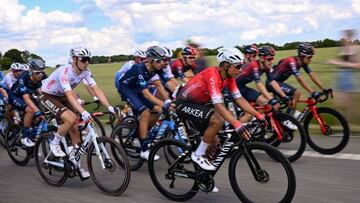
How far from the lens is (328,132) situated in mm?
8453

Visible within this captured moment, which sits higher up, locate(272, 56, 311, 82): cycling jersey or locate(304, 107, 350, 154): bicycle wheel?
locate(272, 56, 311, 82): cycling jersey

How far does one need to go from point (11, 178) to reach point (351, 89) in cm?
731

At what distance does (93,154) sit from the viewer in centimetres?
654

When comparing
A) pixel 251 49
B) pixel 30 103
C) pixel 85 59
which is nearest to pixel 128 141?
pixel 85 59

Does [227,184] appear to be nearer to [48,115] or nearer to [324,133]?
[324,133]

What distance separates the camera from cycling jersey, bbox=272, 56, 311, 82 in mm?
9156

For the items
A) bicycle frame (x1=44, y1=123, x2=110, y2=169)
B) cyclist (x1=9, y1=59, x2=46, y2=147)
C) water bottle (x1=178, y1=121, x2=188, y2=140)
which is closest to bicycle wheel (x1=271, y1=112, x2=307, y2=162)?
water bottle (x1=178, y1=121, x2=188, y2=140)

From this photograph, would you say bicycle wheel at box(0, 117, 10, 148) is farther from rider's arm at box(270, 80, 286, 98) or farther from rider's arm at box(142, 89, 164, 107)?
rider's arm at box(270, 80, 286, 98)

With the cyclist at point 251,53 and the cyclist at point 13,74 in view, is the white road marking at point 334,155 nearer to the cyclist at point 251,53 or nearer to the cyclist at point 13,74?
the cyclist at point 251,53

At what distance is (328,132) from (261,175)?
3.53m

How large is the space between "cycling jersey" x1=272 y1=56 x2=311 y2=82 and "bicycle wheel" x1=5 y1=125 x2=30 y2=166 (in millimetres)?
5039

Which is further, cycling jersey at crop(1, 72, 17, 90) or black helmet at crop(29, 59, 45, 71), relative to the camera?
cycling jersey at crop(1, 72, 17, 90)

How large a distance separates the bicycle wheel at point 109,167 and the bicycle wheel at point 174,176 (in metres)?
0.38

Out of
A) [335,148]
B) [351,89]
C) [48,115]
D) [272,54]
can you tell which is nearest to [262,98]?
[272,54]
